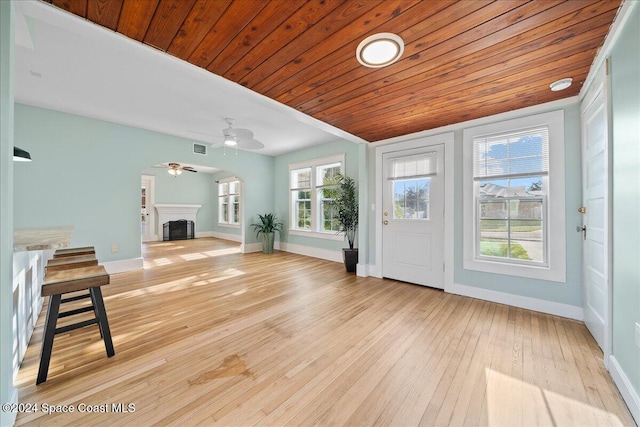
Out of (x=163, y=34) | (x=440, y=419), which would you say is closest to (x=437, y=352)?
(x=440, y=419)

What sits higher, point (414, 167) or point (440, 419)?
point (414, 167)

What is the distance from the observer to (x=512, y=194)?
2754 millimetres

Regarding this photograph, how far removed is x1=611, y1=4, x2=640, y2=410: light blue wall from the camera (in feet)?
4.29

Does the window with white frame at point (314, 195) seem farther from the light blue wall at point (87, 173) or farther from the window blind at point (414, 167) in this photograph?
the light blue wall at point (87, 173)

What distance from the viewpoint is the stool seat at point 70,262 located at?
1.90 meters

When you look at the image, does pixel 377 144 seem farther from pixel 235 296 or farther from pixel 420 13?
pixel 235 296

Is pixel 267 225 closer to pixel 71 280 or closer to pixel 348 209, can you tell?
pixel 348 209

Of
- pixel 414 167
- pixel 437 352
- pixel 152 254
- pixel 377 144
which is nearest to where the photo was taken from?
pixel 437 352

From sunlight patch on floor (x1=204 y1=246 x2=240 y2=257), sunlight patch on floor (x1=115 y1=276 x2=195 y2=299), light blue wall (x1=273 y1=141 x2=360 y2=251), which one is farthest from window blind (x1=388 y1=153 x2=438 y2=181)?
sunlight patch on floor (x1=204 y1=246 x2=240 y2=257)

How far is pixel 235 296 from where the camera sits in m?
3.04

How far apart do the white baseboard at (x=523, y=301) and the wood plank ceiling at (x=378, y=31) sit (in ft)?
6.97

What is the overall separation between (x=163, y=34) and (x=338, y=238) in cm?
416

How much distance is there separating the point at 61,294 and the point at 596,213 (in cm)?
404

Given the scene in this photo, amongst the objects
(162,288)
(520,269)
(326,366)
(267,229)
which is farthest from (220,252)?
(520,269)
